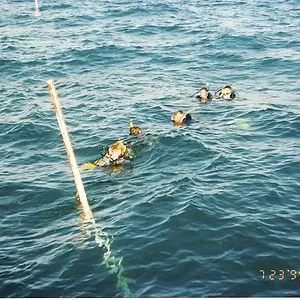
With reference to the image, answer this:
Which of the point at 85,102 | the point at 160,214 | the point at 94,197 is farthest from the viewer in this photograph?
→ the point at 85,102

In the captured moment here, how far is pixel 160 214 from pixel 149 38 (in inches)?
883

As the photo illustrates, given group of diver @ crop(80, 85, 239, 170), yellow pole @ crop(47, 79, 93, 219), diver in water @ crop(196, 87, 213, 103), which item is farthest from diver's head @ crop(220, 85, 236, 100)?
yellow pole @ crop(47, 79, 93, 219)

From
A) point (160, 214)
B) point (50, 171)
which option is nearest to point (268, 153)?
point (160, 214)

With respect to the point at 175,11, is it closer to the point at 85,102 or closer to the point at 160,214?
the point at 85,102

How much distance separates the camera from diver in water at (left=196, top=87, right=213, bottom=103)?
21.4m

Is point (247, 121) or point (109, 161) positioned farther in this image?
point (247, 121)

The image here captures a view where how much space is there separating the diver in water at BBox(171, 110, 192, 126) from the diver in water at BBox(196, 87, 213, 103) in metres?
2.30

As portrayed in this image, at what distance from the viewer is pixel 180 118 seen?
1898cm

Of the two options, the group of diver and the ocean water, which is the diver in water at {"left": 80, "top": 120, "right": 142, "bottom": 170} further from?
the ocean water

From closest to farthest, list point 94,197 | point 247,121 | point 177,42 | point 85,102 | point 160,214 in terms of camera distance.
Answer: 1. point 160,214
2. point 94,197
3. point 247,121
4. point 85,102
5. point 177,42

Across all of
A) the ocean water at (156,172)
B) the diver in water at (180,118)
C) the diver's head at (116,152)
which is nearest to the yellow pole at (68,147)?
the ocean water at (156,172)

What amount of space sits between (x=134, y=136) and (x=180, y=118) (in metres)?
2.18

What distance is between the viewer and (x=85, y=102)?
73.8ft

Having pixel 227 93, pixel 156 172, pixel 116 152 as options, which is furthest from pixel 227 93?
pixel 116 152
